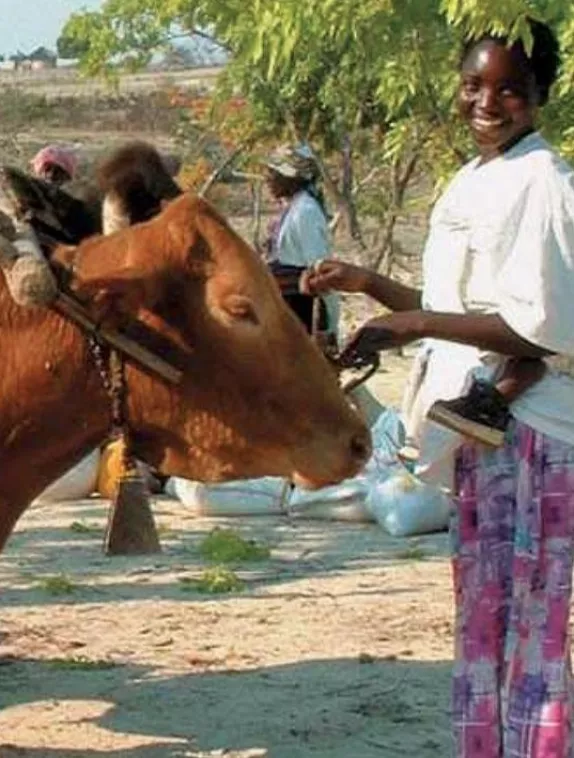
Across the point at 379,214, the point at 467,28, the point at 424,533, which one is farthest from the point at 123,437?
the point at 379,214

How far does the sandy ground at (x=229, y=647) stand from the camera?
592 centimetres

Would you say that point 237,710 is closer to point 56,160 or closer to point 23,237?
point 23,237

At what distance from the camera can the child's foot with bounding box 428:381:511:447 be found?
13.9 ft

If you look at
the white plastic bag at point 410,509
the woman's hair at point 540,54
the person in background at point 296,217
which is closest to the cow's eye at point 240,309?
the woman's hair at point 540,54

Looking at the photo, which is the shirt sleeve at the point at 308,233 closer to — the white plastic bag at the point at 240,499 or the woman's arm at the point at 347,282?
the white plastic bag at the point at 240,499

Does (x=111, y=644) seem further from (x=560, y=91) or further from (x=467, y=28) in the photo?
(x=467, y=28)

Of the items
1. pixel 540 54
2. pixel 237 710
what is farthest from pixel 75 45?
pixel 540 54

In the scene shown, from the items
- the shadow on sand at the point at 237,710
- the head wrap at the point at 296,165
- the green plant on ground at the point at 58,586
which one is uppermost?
the head wrap at the point at 296,165

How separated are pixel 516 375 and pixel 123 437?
0.91 meters

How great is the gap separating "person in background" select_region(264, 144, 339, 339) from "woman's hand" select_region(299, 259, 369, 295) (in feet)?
20.3

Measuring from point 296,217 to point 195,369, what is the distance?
270 inches

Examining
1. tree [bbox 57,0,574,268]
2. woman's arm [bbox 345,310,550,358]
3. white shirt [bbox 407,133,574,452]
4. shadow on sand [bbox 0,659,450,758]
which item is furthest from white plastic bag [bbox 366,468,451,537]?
woman's arm [bbox 345,310,550,358]

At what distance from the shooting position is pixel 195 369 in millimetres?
Answer: 4492

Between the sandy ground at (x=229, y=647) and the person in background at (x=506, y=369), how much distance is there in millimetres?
1354
